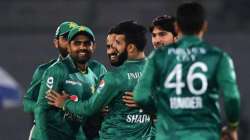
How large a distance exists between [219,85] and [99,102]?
1666 millimetres

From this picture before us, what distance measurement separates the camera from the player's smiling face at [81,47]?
941 centimetres

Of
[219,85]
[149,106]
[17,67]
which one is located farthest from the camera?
[17,67]

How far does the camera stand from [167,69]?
23.4ft

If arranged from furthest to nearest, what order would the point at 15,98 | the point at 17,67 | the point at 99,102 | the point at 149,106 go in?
the point at 17,67, the point at 15,98, the point at 99,102, the point at 149,106

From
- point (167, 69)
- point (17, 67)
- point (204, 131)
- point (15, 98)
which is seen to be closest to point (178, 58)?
point (167, 69)

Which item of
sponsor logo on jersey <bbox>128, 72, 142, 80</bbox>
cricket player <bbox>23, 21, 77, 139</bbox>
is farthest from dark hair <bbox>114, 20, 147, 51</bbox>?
cricket player <bbox>23, 21, 77, 139</bbox>

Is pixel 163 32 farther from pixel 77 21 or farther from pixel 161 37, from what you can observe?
pixel 77 21

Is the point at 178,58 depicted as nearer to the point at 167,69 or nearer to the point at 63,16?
the point at 167,69

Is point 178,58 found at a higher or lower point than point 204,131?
higher

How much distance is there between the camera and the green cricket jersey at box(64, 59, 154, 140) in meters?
8.40

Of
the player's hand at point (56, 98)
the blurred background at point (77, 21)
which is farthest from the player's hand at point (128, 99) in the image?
the blurred background at point (77, 21)

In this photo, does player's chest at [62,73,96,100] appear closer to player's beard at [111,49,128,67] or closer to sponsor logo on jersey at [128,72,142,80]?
player's beard at [111,49,128,67]

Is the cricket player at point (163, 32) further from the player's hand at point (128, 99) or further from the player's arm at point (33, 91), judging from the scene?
the player's arm at point (33, 91)

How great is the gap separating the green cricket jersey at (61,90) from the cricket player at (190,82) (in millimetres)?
2249
